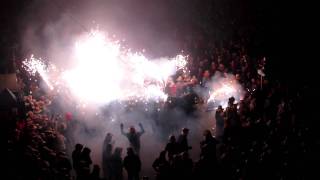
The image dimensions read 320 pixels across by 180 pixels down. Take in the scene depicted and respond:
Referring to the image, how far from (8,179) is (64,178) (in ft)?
4.39

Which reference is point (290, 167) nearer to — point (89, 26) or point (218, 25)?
point (218, 25)

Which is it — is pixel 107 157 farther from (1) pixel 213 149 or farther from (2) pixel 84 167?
(1) pixel 213 149

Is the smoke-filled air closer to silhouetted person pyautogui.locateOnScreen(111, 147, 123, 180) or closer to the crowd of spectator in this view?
the crowd of spectator

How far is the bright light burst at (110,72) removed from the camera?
22.1 meters

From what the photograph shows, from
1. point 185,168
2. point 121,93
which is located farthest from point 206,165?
point 121,93

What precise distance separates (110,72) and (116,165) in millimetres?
15239

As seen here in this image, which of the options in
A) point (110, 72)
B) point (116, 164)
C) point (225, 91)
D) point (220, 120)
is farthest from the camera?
point (110, 72)

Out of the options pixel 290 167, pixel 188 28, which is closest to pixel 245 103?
pixel 290 167

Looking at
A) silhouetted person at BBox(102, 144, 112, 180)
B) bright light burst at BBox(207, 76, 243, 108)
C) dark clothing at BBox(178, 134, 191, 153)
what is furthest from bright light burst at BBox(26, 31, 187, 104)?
silhouetted person at BBox(102, 144, 112, 180)

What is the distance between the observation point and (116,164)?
1244 centimetres

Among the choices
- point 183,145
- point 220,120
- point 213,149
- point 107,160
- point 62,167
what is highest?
point 220,120

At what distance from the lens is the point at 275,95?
13523 mm

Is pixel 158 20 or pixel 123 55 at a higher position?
pixel 158 20

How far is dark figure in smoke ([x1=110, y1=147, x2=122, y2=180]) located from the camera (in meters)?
12.4
